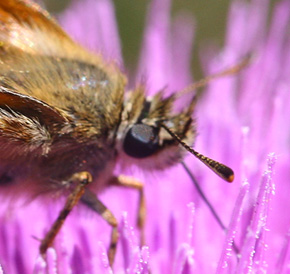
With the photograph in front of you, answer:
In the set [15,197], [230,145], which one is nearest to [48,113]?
[15,197]

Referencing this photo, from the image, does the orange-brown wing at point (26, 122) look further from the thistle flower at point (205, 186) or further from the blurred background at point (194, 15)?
the blurred background at point (194, 15)

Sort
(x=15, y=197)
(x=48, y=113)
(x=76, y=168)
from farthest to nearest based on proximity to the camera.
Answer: (x=15, y=197)
(x=76, y=168)
(x=48, y=113)

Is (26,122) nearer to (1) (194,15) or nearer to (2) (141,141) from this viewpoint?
(2) (141,141)

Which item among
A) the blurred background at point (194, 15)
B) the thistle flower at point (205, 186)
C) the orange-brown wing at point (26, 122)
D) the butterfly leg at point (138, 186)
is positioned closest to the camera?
the orange-brown wing at point (26, 122)

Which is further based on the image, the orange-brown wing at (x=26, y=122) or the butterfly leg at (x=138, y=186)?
the butterfly leg at (x=138, y=186)

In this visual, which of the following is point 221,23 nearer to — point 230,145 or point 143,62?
point 143,62

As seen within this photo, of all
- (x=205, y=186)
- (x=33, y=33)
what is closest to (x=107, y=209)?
(x=33, y=33)

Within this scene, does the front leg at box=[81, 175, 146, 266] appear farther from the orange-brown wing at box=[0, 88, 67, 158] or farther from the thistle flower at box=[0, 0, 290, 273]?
the orange-brown wing at box=[0, 88, 67, 158]

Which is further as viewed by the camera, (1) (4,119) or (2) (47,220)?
(2) (47,220)

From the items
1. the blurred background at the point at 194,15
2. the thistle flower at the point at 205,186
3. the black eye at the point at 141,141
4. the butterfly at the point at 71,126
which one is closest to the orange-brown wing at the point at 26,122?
the butterfly at the point at 71,126
